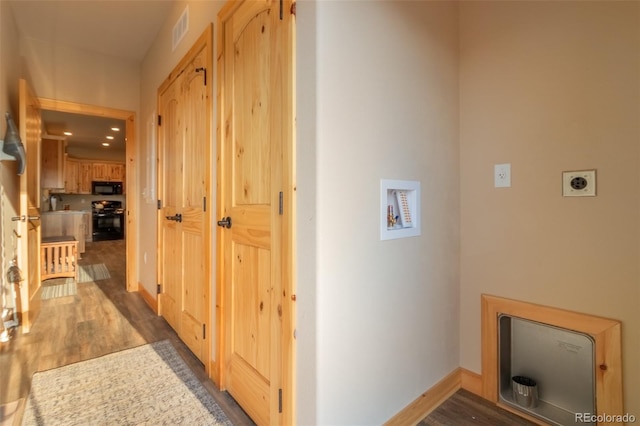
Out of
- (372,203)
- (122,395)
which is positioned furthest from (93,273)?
(372,203)

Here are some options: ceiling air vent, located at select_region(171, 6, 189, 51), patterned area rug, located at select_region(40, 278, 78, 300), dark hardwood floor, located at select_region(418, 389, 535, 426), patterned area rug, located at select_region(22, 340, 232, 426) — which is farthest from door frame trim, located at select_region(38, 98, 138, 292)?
dark hardwood floor, located at select_region(418, 389, 535, 426)

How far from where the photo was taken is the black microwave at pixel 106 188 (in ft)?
28.1

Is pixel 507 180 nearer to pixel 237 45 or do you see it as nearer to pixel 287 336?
pixel 287 336

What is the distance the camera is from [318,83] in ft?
3.49

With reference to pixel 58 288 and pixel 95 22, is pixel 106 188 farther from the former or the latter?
pixel 95 22

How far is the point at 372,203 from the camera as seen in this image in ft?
4.09

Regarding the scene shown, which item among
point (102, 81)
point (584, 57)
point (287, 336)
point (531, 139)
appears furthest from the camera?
point (102, 81)

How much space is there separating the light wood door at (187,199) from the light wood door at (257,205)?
0.30 meters

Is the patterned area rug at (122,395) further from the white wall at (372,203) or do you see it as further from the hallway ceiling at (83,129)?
the hallway ceiling at (83,129)

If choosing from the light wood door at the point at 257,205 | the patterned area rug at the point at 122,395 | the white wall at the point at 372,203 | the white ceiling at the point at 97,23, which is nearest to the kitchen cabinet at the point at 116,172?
the white ceiling at the point at 97,23

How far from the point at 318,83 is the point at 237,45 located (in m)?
0.81

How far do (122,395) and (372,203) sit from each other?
5.70 ft

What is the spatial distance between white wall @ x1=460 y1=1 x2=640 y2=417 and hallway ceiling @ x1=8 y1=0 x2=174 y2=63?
2790 millimetres

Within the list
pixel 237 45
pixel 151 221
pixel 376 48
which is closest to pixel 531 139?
pixel 376 48
